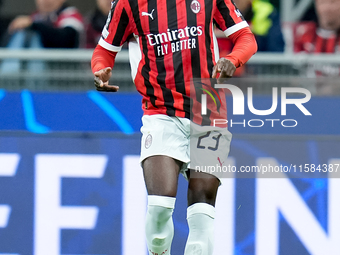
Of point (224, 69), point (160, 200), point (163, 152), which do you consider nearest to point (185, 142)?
point (163, 152)

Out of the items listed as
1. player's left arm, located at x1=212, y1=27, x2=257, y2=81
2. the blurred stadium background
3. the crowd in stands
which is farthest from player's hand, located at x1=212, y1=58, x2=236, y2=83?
the crowd in stands

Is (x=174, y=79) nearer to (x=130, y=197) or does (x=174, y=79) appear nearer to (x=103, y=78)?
(x=103, y=78)

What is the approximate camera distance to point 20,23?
622 cm

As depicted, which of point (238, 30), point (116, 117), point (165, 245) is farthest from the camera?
point (116, 117)

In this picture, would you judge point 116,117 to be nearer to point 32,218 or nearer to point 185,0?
point 32,218

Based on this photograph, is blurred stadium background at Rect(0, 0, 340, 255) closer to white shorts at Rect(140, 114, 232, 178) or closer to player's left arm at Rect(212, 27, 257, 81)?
white shorts at Rect(140, 114, 232, 178)

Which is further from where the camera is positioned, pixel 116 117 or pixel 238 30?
pixel 116 117

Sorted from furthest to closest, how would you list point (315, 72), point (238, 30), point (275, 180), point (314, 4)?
point (314, 4) → point (315, 72) → point (275, 180) → point (238, 30)

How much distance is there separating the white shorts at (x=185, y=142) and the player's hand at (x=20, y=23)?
329 centimetres

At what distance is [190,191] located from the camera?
129 inches

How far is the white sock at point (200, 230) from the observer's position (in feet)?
10.4

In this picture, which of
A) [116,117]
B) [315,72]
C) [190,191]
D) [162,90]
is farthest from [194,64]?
[315,72]

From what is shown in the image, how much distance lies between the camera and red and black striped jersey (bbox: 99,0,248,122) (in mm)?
3346

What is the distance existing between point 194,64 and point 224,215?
124cm
